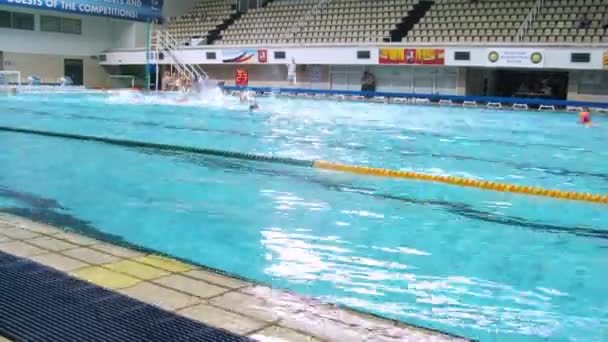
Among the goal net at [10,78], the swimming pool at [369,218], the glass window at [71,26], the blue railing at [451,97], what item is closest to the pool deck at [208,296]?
the swimming pool at [369,218]

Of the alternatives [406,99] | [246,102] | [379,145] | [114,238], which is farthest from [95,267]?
[406,99]

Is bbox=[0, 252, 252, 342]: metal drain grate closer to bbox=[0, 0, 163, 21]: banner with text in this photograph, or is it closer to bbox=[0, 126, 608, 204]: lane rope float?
bbox=[0, 126, 608, 204]: lane rope float

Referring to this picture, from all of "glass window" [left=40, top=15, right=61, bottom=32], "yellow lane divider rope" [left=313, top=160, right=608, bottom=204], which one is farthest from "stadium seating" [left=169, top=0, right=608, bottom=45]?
"yellow lane divider rope" [left=313, top=160, right=608, bottom=204]

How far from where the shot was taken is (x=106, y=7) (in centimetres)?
2852

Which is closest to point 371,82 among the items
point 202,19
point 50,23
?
point 202,19

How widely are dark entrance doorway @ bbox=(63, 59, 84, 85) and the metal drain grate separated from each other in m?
28.6

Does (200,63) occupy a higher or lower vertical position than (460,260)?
higher

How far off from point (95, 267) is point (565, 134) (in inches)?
434

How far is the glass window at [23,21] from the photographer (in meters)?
26.6

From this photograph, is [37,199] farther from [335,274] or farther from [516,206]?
[516,206]

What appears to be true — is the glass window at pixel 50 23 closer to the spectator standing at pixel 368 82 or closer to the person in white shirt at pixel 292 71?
the person in white shirt at pixel 292 71

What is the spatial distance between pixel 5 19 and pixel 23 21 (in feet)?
2.57

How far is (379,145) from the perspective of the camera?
31.4 ft

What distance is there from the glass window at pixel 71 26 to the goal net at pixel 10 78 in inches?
141
